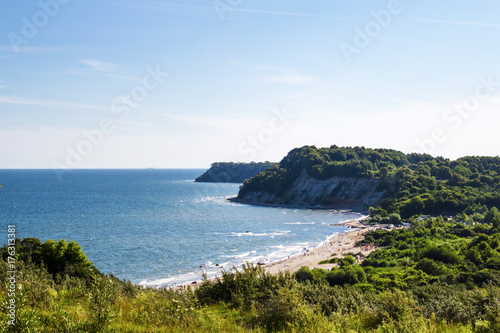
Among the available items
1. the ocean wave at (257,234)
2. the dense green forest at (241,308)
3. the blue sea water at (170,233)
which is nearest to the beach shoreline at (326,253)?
the blue sea water at (170,233)

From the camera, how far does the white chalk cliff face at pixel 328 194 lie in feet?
388

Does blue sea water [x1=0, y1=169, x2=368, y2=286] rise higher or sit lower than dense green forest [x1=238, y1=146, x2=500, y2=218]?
lower

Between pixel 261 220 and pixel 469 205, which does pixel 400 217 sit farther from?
pixel 261 220

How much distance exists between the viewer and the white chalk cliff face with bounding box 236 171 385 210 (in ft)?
388

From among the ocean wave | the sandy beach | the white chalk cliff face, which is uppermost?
the white chalk cliff face

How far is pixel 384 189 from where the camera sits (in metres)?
114

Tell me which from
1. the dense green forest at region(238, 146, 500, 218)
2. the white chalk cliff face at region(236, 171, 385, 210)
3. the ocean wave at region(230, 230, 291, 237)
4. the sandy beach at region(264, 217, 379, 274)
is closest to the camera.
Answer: the sandy beach at region(264, 217, 379, 274)

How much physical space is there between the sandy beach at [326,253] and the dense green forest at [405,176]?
76.1 ft

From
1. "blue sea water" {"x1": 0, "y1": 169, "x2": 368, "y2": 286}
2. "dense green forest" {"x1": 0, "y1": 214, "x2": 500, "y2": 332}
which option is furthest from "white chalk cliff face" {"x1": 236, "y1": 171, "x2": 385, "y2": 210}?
"dense green forest" {"x1": 0, "y1": 214, "x2": 500, "y2": 332}

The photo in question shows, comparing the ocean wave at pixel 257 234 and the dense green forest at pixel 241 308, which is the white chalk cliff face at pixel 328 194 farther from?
the dense green forest at pixel 241 308

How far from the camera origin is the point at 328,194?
128 m

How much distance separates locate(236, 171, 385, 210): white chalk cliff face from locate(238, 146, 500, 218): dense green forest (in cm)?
229

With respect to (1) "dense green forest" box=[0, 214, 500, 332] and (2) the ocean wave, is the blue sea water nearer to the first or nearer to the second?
(2) the ocean wave

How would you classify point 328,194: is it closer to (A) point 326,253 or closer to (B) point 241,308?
(A) point 326,253
